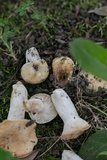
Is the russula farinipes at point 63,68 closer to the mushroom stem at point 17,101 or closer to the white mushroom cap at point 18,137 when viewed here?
the mushroom stem at point 17,101

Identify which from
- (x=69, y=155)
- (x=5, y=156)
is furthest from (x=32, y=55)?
(x=5, y=156)

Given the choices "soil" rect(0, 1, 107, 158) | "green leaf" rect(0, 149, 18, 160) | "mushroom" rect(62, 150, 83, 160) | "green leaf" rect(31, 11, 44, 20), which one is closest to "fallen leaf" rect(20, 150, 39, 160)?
"soil" rect(0, 1, 107, 158)

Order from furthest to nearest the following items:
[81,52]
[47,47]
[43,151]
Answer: [47,47], [43,151], [81,52]

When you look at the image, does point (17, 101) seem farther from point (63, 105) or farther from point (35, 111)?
point (63, 105)

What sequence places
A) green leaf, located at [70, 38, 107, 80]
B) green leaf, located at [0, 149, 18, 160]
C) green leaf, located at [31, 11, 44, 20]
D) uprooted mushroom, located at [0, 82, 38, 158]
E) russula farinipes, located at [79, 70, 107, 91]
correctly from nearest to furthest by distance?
1. green leaf, located at [70, 38, 107, 80]
2. green leaf, located at [0, 149, 18, 160]
3. uprooted mushroom, located at [0, 82, 38, 158]
4. russula farinipes, located at [79, 70, 107, 91]
5. green leaf, located at [31, 11, 44, 20]

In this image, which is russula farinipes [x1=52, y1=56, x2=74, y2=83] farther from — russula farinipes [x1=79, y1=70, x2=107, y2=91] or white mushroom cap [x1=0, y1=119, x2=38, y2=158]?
white mushroom cap [x1=0, y1=119, x2=38, y2=158]

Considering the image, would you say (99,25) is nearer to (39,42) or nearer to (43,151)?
(39,42)

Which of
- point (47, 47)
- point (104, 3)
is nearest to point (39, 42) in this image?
point (47, 47)
